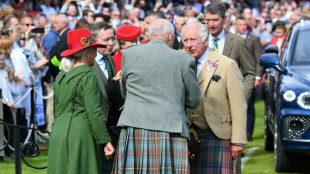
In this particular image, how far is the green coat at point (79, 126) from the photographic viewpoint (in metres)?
6.14

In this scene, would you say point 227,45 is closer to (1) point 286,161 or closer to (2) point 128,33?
(2) point 128,33

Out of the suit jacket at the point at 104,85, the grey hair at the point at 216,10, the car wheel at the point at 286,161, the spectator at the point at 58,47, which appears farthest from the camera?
the spectator at the point at 58,47

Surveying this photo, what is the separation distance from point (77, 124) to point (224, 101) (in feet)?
4.41

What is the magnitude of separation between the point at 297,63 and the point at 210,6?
2.19m

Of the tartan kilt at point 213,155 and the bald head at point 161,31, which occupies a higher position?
the bald head at point 161,31

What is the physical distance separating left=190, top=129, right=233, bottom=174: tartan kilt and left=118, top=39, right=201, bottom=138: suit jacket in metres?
0.61

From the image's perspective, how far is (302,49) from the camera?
10469mm

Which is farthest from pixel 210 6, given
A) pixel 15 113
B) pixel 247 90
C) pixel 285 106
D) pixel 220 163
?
pixel 15 113

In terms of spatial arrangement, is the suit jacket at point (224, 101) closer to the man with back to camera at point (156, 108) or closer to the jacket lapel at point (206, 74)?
the jacket lapel at point (206, 74)

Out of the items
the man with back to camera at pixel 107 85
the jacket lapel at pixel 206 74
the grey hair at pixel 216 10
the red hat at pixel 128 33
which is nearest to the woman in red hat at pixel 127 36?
the red hat at pixel 128 33

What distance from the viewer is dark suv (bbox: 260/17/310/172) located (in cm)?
924

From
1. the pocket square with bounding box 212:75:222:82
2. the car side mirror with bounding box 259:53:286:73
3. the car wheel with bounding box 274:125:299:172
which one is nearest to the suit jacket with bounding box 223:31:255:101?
the car side mirror with bounding box 259:53:286:73

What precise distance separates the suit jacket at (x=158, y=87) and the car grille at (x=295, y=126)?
3.50 m

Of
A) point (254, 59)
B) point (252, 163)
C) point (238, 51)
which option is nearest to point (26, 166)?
point (252, 163)
